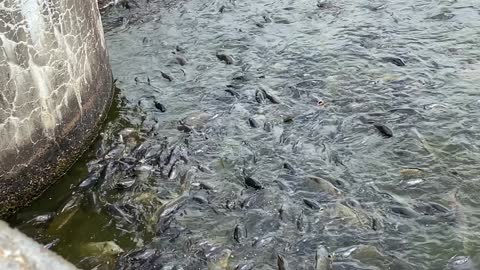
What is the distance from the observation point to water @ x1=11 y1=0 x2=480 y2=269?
5641mm

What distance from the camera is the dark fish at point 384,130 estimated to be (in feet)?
23.2

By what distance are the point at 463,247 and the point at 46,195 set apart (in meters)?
4.23

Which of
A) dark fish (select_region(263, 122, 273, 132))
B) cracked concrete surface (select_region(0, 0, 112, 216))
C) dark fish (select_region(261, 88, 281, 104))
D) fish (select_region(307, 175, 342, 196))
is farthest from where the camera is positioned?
dark fish (select_region(261, 88, 281, 104))

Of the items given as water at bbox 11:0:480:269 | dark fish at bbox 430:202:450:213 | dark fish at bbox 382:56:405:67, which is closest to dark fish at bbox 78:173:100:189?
water at bbox 11:0:480:269

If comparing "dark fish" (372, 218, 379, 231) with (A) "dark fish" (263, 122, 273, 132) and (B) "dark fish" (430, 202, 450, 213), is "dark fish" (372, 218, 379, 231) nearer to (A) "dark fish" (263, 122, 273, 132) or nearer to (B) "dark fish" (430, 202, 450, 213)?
(B) "dark fish" (430, 202, 450, 213)

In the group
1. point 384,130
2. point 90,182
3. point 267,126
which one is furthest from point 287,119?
point 90,182

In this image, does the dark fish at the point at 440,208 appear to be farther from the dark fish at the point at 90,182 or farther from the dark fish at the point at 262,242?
the dark fish at the point at 90,182

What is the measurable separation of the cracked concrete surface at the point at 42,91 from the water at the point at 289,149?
285 millimetres

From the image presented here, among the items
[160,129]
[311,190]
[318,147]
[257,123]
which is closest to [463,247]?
[311,190]

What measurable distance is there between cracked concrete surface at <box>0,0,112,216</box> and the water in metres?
0.29

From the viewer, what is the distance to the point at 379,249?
17.9 feet

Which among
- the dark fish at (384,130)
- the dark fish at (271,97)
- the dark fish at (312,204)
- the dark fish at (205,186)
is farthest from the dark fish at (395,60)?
the dark fish at (205,186)

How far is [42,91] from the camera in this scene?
6.26m

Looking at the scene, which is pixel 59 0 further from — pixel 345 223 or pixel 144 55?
pixel 345 223
